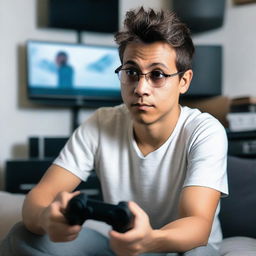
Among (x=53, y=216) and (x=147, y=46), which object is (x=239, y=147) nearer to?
(x=147, y=46)

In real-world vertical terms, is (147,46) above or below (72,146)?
above

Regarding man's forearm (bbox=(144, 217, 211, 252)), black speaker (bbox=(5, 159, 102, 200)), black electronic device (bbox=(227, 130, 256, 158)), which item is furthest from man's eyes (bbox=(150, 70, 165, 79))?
black speaker (bbox=(5, 159, 102, 200))

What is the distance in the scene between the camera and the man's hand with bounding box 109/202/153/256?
2.54 ft

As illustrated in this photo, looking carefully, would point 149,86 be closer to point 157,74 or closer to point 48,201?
point 157,74

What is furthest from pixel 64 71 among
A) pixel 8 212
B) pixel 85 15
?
pixel 8 212

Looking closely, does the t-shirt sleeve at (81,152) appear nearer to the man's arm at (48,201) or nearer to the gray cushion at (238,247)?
the man's arm at (48,201)

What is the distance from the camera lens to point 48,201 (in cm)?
115

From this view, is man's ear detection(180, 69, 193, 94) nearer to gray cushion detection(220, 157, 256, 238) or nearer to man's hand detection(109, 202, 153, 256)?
gray cushion detection(220, 157, 256, 238)

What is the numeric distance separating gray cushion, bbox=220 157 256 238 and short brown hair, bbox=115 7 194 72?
0.49m

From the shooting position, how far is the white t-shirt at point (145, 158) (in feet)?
4.04

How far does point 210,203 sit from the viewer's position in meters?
1.08

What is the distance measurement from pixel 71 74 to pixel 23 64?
0.35m

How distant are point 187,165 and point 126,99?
0.24 meters

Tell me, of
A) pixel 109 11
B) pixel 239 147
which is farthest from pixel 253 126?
pixel 109 11
